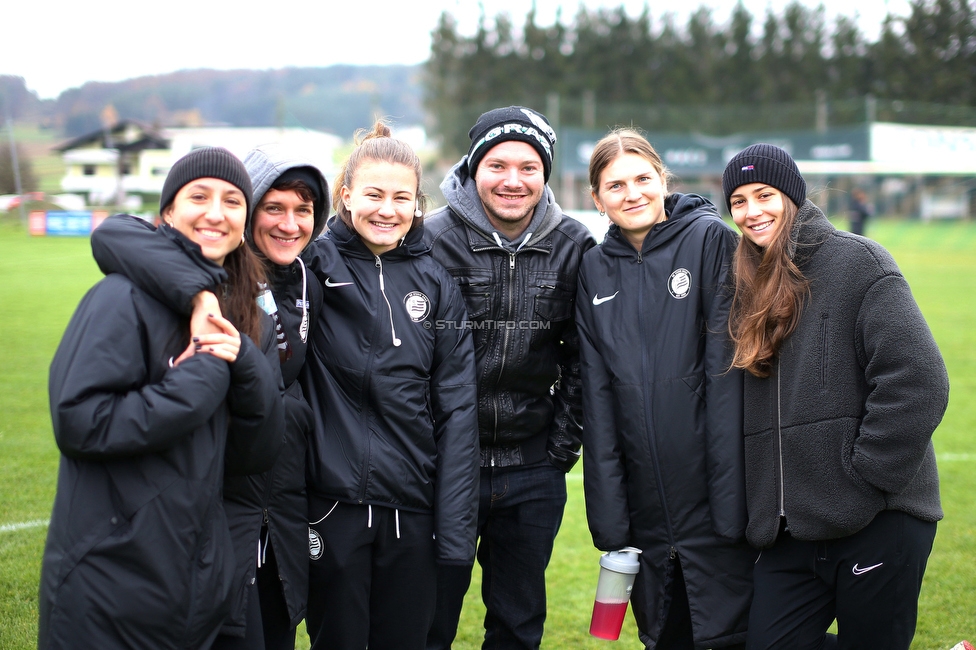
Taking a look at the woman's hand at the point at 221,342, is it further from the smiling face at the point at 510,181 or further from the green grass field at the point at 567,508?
the green grass field at the point at 567,508

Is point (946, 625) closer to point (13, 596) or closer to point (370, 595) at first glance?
point (370, 595)

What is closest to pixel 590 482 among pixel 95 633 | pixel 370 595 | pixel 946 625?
pixel 370 595

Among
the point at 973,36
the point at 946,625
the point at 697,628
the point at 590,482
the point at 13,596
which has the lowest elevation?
the point at 946,625

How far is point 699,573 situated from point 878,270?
1.11 metres

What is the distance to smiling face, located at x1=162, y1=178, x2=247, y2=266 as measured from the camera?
2.17 m

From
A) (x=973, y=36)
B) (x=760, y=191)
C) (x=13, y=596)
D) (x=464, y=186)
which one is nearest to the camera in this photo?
(x=760, y=191)

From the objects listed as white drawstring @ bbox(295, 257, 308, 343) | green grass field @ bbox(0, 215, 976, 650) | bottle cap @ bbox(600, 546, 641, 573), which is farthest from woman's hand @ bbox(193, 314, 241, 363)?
green grass field @ bbox(0, 215, 976, 650)

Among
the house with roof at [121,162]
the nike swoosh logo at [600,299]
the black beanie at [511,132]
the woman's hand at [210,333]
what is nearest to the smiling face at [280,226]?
the woman's hand at [210,333]

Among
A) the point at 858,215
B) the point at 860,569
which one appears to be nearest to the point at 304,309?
the point at 860,569

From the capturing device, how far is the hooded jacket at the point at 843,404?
91.0 inches

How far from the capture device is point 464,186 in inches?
126

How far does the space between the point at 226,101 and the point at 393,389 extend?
146ft

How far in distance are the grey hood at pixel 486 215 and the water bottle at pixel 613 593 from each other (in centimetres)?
117

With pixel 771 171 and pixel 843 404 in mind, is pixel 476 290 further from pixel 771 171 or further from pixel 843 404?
pixel 843 404
